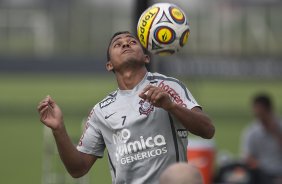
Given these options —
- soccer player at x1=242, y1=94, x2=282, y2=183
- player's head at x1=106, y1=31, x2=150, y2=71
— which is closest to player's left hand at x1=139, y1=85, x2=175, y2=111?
player's head at x1=106, y1=31, x2=150, y2=71

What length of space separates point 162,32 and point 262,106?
6343 mm

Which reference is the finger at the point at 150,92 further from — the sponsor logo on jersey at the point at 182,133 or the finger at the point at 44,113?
the finger at the point at 44,113

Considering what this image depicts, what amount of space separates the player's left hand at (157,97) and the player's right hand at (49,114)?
27.5 inches

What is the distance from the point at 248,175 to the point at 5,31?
42.1 ft

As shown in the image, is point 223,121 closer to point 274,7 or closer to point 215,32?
point 215,32

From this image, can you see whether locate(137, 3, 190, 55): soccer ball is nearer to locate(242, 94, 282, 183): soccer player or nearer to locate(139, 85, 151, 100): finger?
locate(139, 85, 151, 100): finger

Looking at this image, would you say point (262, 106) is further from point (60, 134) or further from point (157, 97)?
point (157, 97)

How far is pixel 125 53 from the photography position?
18.2 feet

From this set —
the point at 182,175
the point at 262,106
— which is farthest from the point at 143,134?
the point at 262,106

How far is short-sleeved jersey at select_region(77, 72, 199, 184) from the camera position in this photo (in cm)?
537

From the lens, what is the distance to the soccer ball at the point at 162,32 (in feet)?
19.3

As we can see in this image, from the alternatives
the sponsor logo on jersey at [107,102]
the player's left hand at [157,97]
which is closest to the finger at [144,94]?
the player's left hand at [157,97]

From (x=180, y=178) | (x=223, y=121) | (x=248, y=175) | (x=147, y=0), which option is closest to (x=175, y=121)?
(x=180, y=178)

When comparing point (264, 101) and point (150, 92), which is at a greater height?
point (150, 92)
